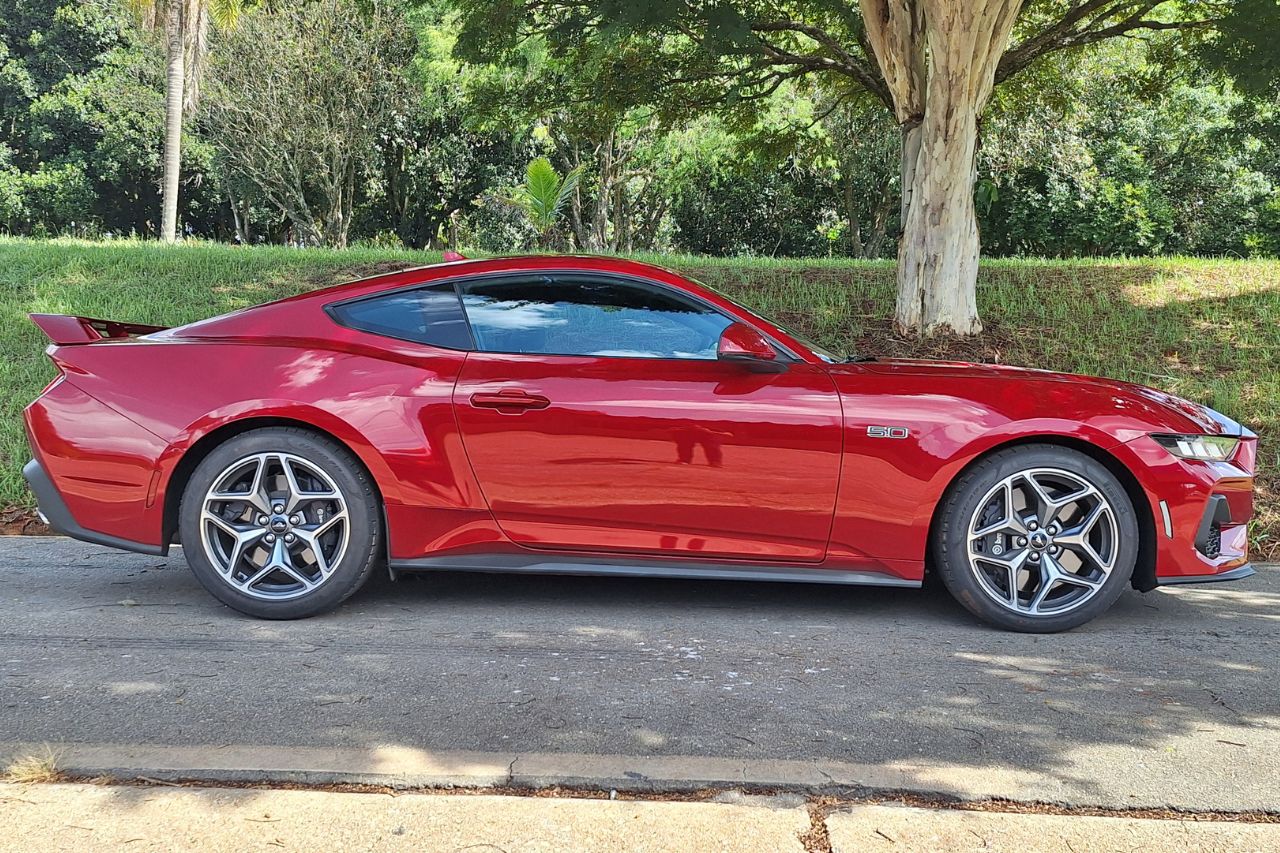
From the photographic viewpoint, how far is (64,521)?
12.7 ft

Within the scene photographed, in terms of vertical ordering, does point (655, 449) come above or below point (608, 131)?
below

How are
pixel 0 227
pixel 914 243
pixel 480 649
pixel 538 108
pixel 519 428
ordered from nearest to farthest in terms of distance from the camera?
pixel 480 649, pixel 519 428, pixel 914 243, pixel 538 108, pixel 0 227

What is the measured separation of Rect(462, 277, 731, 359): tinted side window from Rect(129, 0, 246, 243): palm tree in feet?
58.1

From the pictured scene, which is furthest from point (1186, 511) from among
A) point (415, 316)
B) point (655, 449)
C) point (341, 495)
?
point (341, 495)

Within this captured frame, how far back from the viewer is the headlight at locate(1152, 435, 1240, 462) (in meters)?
3.75

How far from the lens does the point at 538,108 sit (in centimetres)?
1070

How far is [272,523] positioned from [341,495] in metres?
0.30

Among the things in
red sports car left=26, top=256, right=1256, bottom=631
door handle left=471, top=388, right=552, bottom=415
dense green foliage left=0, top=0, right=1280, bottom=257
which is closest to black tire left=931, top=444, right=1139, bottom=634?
red sports car left=26, top=256, right=1256, bottom=631

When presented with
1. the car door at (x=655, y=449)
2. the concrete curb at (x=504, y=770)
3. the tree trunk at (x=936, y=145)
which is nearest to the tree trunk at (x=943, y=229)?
the tree trunk at (x=936, y=145)

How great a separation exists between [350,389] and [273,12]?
21.3 metres

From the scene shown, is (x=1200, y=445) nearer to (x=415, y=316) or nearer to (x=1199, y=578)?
(x=1199, y=578)

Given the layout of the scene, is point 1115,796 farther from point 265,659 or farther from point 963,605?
point 265,659

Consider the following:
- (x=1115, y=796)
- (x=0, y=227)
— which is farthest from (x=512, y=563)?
(x=0, y=227)

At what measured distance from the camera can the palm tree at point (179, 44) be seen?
1941 centimetres
